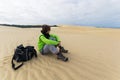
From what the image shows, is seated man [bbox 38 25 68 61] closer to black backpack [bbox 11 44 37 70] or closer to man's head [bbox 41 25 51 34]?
man's head [bbox 41 25 51 34]

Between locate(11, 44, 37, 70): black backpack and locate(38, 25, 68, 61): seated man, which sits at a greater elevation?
locate(38, 25, 68, 61): seated man

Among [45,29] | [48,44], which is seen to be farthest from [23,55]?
[45,29]

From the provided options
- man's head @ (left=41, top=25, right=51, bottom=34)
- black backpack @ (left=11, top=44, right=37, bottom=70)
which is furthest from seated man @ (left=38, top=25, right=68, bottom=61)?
black backpack @ (left=11, top=44, right=37, bottom=70)

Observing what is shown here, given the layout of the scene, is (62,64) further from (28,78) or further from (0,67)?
(0,67)

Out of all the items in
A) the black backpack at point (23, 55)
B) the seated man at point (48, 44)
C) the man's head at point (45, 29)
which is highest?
the man's head at point (45, 29)

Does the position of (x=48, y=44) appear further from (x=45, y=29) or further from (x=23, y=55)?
(x=23, y=55)

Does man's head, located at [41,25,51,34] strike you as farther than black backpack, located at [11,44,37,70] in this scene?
Yes

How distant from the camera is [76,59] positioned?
5.68 m

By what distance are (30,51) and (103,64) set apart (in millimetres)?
2240

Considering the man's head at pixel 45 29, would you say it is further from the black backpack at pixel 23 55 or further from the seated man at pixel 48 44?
the black backpack at pixel 23 55

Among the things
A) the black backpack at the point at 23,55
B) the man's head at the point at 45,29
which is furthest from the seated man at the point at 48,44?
the black backpack at the point at 23,55

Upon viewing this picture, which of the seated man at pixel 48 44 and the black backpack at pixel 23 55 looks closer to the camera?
the black backpack at pixel 23 55

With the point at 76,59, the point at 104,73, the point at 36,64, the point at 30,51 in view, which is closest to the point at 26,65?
the point at 36,64

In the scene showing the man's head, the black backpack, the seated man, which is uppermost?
the man's head
